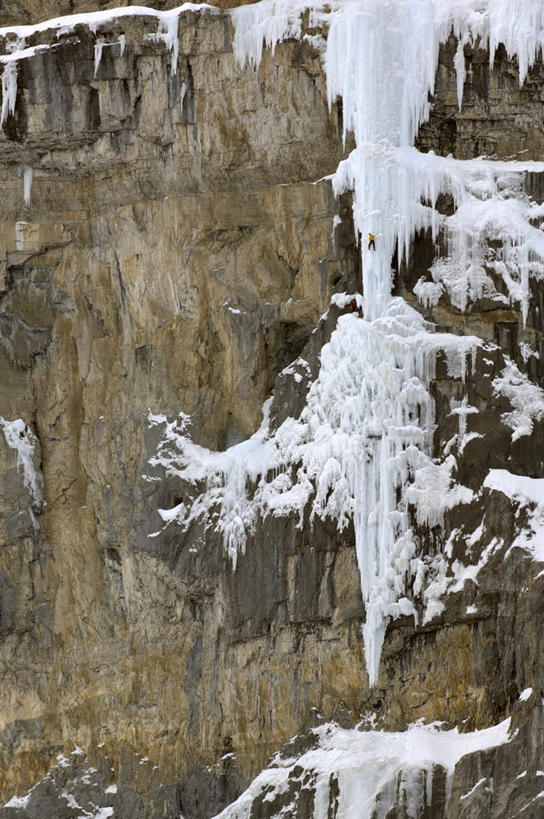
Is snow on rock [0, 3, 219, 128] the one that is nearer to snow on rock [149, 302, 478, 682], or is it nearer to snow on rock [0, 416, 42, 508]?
snow on rock [0, 416, 42, 508]

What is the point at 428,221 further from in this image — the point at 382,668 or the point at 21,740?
the point at 21,740

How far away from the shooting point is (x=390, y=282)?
1320 inches

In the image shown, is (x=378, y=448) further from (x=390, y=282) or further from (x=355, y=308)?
(x=390, y=282)

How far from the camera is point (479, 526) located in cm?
3259

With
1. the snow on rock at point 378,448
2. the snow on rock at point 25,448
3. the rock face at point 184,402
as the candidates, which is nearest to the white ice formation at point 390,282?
the snow on rock at point 378,448

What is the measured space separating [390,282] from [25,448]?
7.89 m

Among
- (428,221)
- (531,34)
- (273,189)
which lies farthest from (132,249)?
(531,34)

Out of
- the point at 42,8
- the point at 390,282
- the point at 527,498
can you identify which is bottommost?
the point at 527,498

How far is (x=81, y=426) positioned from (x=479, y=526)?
27.2 ft

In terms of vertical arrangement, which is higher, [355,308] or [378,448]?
[355,308]

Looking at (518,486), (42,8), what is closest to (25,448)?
(42,8)

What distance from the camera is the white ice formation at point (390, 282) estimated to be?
3316cm

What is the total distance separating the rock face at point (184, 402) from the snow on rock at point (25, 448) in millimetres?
42

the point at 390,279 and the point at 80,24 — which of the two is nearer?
the point at 390,279
